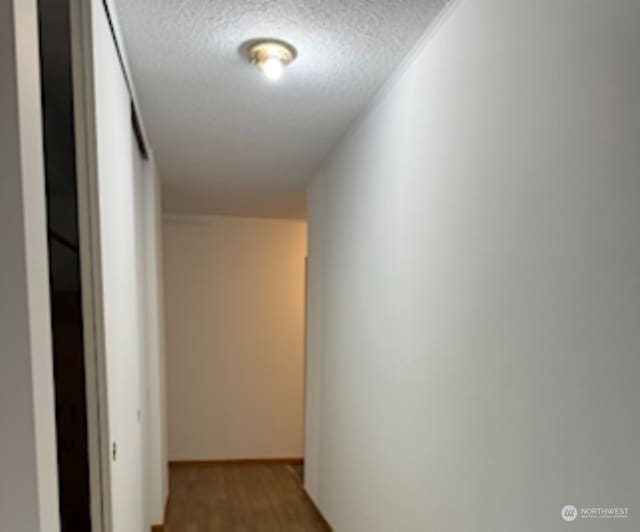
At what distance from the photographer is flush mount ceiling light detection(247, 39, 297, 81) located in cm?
167

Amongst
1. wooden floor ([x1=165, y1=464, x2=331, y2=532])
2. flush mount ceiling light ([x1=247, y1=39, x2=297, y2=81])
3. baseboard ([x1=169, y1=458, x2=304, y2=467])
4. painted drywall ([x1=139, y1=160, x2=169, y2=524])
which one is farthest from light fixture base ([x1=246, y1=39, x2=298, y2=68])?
baseboard ([x1=169, y1=458, x2=304, y2=467])

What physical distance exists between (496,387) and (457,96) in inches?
35.3

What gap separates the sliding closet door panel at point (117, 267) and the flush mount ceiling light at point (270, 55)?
0.49 metres

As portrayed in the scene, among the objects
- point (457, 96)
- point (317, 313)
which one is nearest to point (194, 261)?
point (317, 313)

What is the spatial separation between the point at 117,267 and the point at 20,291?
0.87 m

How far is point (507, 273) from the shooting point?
3.83ft

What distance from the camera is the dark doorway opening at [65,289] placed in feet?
4.43

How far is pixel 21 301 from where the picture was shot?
2.31 ft

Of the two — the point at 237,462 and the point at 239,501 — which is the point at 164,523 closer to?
the point at 239,501

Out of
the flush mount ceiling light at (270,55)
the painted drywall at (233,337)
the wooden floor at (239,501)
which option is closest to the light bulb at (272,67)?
the flush mount ceiling light at (270,55)

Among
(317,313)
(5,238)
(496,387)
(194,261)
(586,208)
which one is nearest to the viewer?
(5,238)

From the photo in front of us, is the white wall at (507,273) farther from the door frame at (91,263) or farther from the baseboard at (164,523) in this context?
the baseboard at (164,523)

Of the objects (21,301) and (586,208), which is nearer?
(21,301)

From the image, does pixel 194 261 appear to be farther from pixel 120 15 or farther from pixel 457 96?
pixel 457 96
